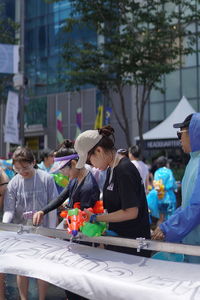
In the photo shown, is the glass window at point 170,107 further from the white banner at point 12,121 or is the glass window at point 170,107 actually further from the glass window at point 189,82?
the white banner at point 12,121

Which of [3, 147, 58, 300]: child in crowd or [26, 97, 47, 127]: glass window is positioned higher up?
[26, 97, 47, 127]: glass window

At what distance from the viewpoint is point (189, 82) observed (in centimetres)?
2728

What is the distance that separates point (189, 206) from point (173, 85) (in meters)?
25.6

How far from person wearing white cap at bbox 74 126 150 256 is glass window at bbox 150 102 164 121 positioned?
1001 inches

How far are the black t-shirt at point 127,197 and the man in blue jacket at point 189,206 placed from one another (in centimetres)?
31

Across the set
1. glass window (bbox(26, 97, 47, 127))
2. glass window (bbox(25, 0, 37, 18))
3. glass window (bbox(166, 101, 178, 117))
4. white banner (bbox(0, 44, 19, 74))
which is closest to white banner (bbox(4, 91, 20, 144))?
white banner (bbox(0, 44, 19, 74))

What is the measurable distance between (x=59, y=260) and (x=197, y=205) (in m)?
0.97

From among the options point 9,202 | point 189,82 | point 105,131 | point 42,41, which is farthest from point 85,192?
point 42,41

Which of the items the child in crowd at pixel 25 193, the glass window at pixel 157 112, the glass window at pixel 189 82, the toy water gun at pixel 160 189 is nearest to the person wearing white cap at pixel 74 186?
the child in crowd at pixel 25 193

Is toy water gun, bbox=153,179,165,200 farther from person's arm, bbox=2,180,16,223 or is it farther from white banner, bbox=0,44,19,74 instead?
white banner, bbox=0,44,19,74

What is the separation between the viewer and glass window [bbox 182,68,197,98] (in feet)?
88.7

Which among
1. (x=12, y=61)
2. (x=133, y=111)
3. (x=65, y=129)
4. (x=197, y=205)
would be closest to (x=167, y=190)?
(x=12, y=61)

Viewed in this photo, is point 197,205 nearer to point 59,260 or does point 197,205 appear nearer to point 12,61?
point 59,260

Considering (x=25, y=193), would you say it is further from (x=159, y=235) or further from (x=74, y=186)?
(x=159, y=235)
